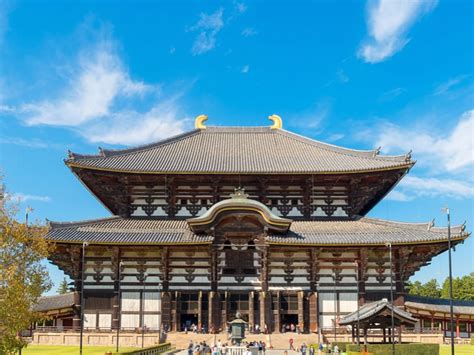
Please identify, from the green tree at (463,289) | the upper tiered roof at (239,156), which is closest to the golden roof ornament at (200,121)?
the upper tiered roof at (239,156)

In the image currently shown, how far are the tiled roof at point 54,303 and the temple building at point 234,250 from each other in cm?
352

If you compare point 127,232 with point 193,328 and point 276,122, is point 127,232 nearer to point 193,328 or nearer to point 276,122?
point 193,328

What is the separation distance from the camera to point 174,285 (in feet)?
157

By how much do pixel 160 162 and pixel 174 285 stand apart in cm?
1256

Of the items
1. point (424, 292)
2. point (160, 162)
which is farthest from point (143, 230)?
point (424, 292)

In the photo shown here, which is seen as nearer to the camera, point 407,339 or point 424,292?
point 407,339

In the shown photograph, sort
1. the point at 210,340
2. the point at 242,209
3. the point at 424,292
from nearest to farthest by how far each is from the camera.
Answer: the point at 210,340
the point at 242,209
the point at 424,292

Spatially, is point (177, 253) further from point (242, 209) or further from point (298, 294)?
point (298, 294)

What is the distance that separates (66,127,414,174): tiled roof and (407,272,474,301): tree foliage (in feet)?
113

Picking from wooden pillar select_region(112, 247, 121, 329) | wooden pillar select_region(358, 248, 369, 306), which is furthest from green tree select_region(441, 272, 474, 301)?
wooden pillar select_region(112, 247, 121, 329)

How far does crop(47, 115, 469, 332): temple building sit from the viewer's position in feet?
153

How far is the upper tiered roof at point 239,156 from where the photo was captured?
5047cm

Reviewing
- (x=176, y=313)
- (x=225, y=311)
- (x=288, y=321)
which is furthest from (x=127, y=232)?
(x=288, y=321)

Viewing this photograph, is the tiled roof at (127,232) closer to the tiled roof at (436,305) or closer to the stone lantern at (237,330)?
the stone lantern at (237,330)
